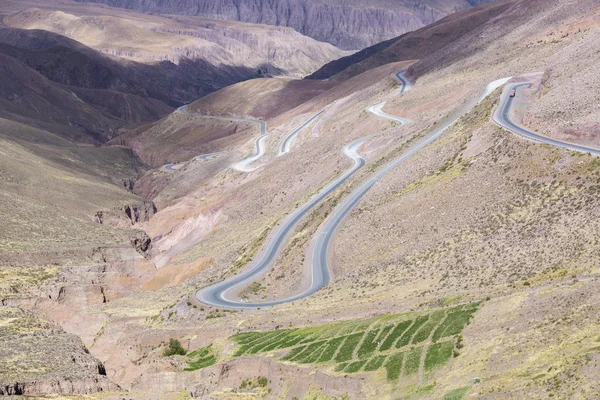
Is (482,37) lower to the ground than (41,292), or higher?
higher

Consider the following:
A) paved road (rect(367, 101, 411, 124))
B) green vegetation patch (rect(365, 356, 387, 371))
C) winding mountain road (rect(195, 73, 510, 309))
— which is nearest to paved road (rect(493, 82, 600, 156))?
winding mountain road (rect(195, 73, 510, 309))

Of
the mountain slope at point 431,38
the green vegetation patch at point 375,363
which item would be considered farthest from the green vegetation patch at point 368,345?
the mountain slope at point 431,38

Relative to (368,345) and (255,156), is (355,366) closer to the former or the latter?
(368,345)

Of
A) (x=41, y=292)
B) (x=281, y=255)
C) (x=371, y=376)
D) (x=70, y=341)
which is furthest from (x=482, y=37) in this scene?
(x=371, y=376)

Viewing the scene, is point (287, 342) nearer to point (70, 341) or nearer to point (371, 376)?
point (371, 376)

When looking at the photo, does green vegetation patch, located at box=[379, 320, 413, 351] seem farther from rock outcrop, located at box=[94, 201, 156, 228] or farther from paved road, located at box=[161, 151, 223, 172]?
paved road, located at box=[161, 151, 223, 172]

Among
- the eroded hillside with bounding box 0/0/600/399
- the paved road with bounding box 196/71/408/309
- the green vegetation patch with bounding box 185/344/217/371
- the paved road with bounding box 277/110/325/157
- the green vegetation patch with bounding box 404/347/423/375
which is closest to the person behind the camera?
the green vegetation patch with bounding box 404/347/423/375

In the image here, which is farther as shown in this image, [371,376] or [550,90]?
[550,90]
